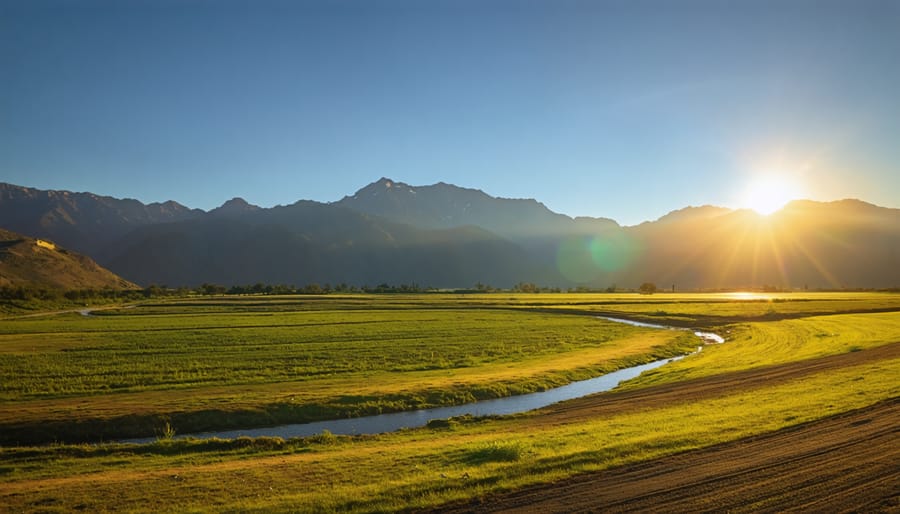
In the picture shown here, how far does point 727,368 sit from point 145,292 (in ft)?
644

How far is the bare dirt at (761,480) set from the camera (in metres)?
11.3

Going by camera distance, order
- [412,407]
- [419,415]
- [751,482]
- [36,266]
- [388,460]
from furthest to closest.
Result: 1. [36,266]
2. [412,407]
3. [419,415]
4. [388,460]
5. [751,482]

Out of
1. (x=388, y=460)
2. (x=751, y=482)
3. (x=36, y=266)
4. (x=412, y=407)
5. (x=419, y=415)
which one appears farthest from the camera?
(x=36, y=266)

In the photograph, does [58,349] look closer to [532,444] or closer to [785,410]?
[532,444]

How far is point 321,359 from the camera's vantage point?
42.6 m

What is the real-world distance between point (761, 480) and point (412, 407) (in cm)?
2047

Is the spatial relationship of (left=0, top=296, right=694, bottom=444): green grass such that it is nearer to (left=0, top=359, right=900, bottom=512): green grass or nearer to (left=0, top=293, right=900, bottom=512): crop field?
(left=0, top=293, right=900, bottom=512): crop field

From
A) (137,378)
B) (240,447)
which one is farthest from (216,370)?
(240,447)

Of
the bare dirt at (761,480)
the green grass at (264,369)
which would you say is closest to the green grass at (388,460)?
the bare dirt at (761,480)

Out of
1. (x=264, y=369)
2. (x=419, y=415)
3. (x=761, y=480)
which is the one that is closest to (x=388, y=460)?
(x=761, y=480)

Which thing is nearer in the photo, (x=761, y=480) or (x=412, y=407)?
(x=761, y=480)

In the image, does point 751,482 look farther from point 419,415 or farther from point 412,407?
point 412,407

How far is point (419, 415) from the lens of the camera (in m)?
28.6

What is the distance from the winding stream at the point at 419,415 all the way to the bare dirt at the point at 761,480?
13.8 meters
